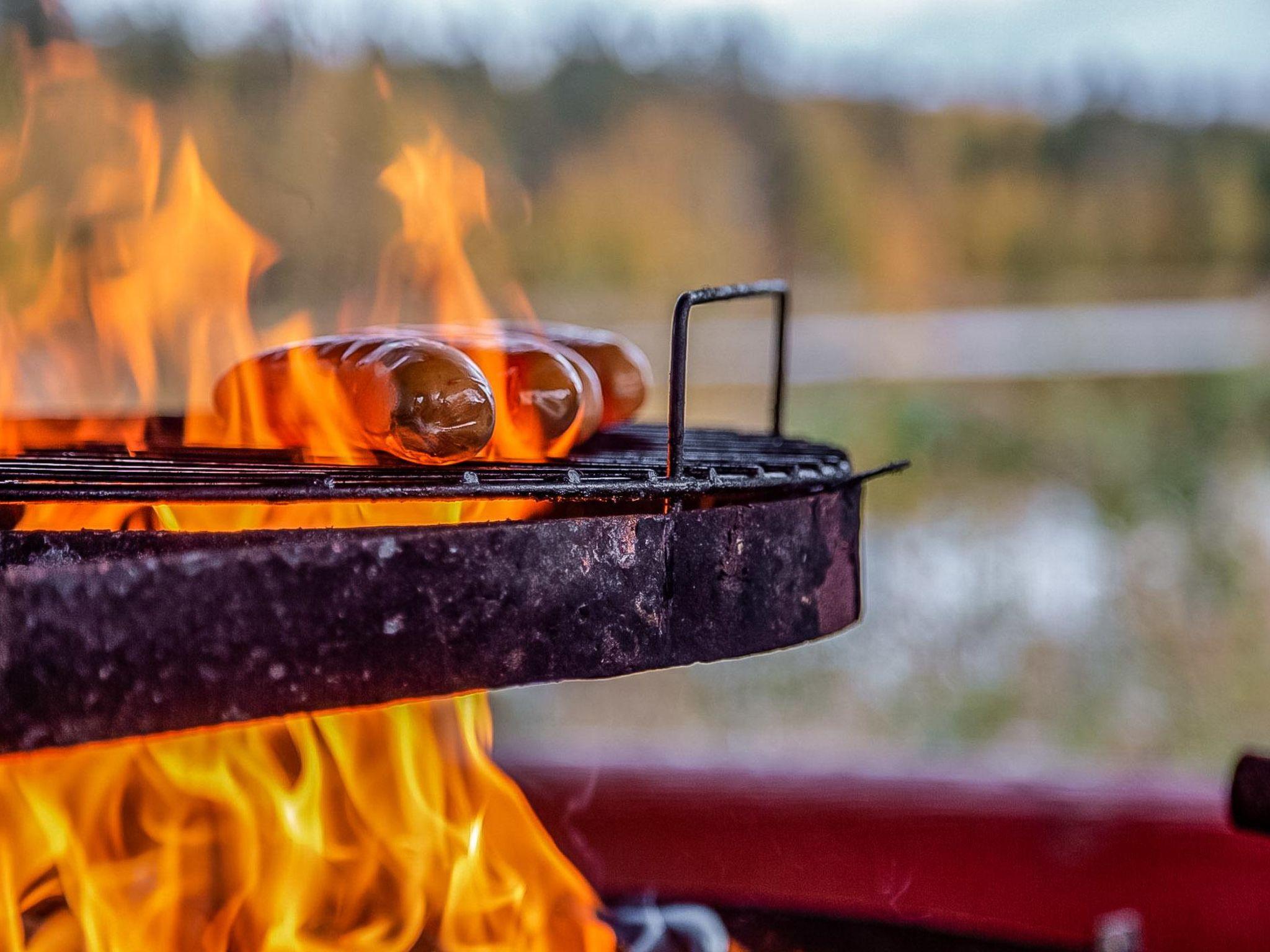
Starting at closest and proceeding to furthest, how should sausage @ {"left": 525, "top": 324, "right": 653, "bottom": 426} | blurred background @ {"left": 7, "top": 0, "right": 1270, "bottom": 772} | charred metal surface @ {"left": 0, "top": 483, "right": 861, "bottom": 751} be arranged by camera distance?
charred metal surface @ {"left": 0, "top": 483, "right": 861, "bottom": 751} → sausage @ {"left": 525, "top": 324, "right": 653, "bottom": 426} → blurred background @ {"left": 7, "top": 0, "right": 1270, "bottom": 772}

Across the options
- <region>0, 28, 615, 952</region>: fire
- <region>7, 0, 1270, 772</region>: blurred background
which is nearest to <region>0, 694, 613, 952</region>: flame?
<region>0, 28, 615, 952</region>: fire

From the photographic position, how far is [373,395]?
1.04 m

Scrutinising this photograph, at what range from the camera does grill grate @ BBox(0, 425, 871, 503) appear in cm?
88

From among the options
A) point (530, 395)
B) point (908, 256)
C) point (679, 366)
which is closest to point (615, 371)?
point (530, 395)

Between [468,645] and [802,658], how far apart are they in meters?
3.32

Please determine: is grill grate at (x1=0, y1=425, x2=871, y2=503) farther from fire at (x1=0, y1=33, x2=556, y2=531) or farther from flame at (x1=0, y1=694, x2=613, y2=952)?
flame at (x1=0, y1=694, x2=613, y2=952)

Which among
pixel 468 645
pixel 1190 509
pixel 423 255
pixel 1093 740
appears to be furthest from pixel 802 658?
pixel 468 645

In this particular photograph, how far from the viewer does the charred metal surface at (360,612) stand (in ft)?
2.62

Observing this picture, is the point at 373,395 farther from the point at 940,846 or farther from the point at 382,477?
the point at 940,846

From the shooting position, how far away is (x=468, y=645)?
91 centimetres

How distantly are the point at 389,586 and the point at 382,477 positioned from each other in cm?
15

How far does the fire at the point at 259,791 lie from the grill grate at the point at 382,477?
4 cm

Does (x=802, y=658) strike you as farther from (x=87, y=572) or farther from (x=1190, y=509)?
(x=87, y=572)

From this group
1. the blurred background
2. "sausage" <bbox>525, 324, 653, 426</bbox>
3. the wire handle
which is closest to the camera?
the wire handle
